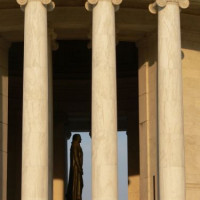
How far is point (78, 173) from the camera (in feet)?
301

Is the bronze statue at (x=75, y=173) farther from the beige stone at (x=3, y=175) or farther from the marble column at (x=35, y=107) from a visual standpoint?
the marble column at (x=35, y=107)

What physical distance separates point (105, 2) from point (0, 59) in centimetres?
1455

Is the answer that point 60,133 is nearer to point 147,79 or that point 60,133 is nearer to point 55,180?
Answer: point 55,180

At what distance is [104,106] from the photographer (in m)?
70.7

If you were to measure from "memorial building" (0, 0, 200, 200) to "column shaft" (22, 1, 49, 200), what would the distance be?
3.4 inches

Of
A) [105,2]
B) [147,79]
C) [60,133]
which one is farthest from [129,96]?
[105,2]

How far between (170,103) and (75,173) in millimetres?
23064

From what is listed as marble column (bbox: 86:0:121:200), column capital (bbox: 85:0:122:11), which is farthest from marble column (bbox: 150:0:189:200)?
marble column (bbox: 86:0:121:200)

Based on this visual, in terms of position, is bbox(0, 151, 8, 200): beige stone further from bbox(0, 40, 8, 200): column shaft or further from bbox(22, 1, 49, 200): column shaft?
bbox(22, 1, 49, 200): column shaft

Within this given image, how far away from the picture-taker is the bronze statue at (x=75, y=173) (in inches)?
3558

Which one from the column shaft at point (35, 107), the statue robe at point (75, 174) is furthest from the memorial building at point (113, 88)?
the statue robe at point (75, 174)

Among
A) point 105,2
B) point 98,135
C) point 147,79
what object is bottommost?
point 98,135

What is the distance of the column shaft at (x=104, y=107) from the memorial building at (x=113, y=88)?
0.09m

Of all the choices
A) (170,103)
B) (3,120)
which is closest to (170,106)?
(170,103)
